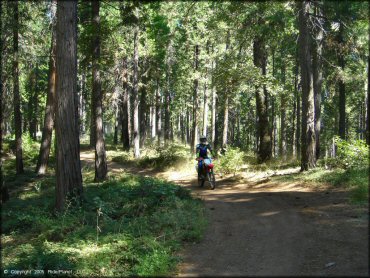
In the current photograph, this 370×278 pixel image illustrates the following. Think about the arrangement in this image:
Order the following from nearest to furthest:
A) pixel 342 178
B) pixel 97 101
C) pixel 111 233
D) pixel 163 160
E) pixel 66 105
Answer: pixel 111 233
pixel 66 105
pixel 342 178
pixel 97 101
pixel 163 160

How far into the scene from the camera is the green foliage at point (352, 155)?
39.2 feet

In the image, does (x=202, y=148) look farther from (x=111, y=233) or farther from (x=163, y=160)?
(x=163, y=160)

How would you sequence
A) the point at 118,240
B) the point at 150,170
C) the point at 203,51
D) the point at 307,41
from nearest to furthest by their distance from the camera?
the point at 118,240 < the point at 307,41 < the point at 150,170 < the point at 203,51

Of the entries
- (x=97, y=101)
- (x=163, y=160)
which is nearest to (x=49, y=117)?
(x=97, y=101)

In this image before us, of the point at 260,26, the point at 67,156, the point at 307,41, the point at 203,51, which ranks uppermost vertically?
the point at 203,51

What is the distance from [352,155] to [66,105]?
373 inches

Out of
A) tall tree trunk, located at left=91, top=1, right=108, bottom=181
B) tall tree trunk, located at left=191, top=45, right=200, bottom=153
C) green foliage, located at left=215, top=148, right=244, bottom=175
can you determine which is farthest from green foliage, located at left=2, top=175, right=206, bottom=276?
tall tree trunk, located at left=191, top=45, right=200, bottom=153

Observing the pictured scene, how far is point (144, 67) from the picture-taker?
33.3 metres

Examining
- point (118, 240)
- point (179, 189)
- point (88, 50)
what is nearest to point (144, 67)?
point (88, 50)

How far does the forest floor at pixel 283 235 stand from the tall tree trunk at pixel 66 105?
4128 mm

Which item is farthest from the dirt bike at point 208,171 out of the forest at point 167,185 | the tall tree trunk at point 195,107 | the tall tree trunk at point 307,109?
the tall tree trunk at point 195,107

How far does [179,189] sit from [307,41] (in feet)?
25.9

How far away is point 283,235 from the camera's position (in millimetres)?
6605

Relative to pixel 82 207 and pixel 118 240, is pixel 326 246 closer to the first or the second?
pixel 118 240
